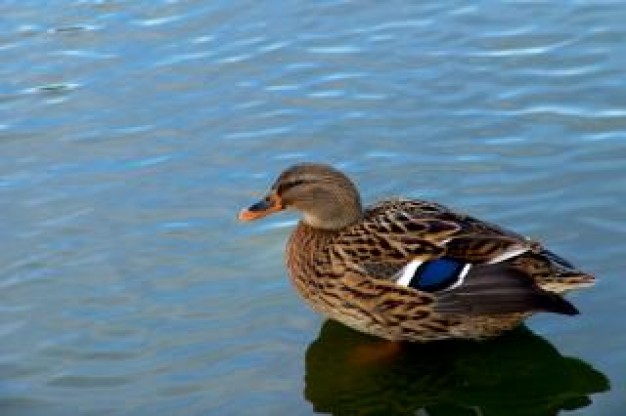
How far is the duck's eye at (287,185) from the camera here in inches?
301

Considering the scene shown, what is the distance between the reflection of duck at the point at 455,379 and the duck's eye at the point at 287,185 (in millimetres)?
821

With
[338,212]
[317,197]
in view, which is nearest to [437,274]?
[338,212]

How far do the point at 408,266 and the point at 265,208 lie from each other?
0.99 m

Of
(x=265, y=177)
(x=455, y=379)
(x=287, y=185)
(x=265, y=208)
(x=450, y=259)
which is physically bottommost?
(x=455, y=379)

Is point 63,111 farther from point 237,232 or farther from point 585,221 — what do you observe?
point 585,221

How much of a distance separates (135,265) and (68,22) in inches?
164

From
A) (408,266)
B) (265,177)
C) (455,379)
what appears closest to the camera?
(455,379)

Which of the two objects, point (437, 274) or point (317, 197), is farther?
point (317, 197)

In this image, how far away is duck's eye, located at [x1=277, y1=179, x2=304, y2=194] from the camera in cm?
764

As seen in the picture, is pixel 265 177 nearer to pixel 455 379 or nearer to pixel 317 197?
pixel 317 197

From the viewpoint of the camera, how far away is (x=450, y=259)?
705 centimetres

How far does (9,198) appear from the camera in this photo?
358 inches

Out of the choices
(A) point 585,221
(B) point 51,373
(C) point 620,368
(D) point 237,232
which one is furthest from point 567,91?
(B) point 51,373

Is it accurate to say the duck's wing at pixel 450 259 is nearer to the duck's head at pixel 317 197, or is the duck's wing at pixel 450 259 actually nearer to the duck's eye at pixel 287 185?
the duck's head at pixel 317 197
